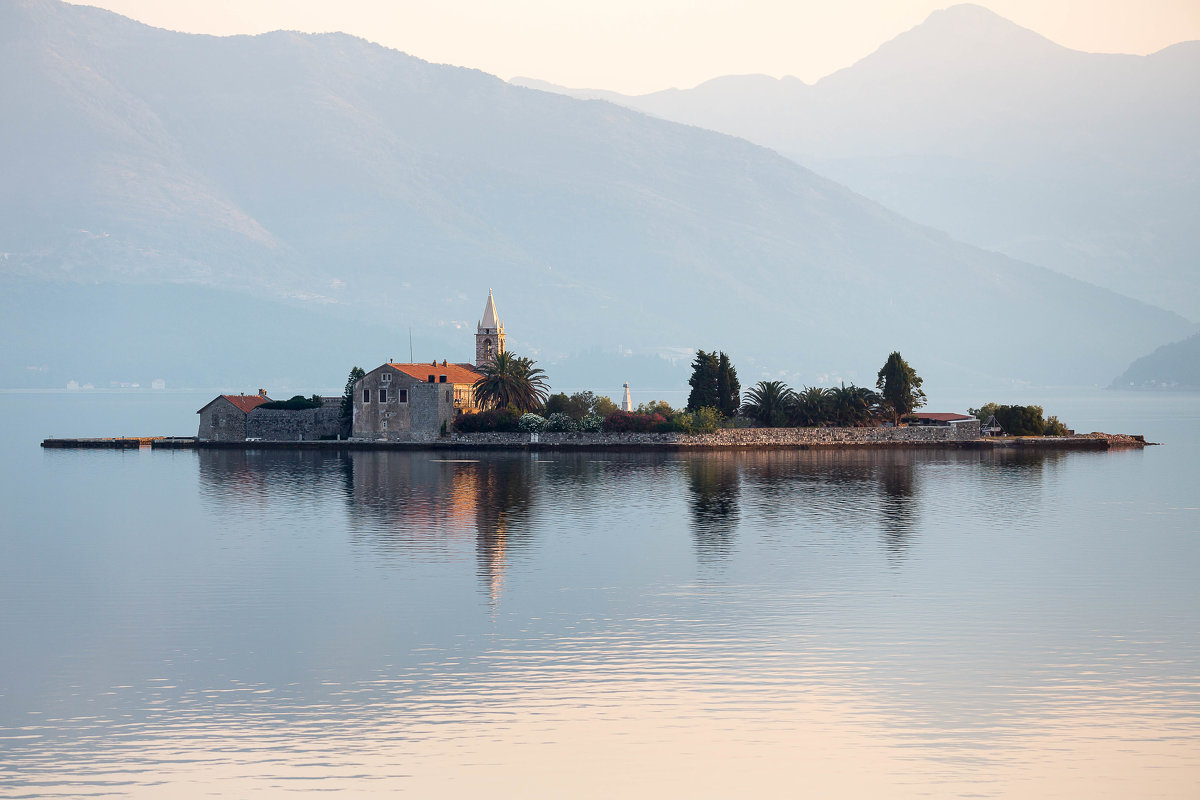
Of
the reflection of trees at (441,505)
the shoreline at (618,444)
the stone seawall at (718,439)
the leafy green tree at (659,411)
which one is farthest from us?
the leafy green tree at (659,411)

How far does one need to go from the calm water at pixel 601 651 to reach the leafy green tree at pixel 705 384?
158 ft

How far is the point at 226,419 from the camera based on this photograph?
376 ft

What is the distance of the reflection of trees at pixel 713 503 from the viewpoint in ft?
161

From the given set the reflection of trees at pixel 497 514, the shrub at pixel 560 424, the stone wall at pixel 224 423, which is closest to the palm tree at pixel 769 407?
the shrub at pixel 560 424

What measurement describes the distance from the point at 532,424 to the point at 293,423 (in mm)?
21120

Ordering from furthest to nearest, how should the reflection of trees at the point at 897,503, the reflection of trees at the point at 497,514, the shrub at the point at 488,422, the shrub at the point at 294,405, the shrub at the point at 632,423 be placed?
the shrub at the point at 294,405
the shrub at the point at 632,423
the shrub at the point at 488,422
the reflection of trees at the point at 897,503
the reflection of trees at the point at 497,514

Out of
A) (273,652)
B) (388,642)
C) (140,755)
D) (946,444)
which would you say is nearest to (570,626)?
(388,642)

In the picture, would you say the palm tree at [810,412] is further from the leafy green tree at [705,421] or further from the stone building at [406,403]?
the stone building at [406,403]

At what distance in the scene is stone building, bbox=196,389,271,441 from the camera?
114 metres

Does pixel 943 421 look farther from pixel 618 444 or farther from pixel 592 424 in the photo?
A: pixel 592 424

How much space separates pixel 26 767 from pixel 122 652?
828cm

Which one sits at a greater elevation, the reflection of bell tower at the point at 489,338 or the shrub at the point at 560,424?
the reflection of bell tower at the point at 489,338

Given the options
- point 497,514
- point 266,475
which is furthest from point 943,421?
point 497,514

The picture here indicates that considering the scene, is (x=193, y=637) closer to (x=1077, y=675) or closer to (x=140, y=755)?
(x=140, y=755)
